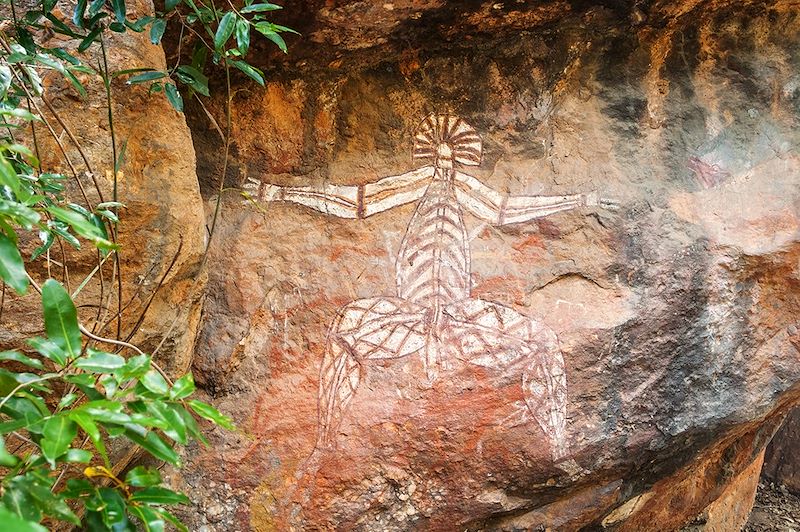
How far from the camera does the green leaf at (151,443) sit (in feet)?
3.82

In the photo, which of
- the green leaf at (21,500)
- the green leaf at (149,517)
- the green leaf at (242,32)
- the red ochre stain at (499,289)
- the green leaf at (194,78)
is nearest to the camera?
the green leaf at (21,500)

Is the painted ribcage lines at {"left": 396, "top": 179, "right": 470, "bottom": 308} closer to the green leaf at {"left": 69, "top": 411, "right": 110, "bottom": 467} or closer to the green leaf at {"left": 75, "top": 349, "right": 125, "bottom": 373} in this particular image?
the green leaf at {"left": 75, "top": 349, "right": 125, "bottom": 373}

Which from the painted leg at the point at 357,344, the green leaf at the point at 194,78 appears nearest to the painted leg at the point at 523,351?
the painted leg at the point at 357,344

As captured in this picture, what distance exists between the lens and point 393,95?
2.96 meters

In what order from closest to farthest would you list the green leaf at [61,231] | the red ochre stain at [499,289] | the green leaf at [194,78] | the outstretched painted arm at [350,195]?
1. the green leaf at [61,231]
2. the green leaf at [194,78]
3. the red ochre stain at [499,289]
4. the outstretched painted arm at [350,195]

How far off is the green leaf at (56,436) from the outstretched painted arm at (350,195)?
1.86 meters

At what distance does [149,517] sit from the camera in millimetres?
1159

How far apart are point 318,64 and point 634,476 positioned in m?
1.92

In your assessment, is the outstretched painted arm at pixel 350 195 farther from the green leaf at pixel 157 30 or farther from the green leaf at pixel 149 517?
the green leaf at pixel 149 517

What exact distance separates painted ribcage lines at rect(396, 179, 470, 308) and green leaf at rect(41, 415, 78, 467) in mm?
1771

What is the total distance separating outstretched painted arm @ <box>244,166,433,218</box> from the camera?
288 cm

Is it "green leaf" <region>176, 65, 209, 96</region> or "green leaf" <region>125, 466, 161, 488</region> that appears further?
"green leaf" <region>176, 65, 209, 96</region>

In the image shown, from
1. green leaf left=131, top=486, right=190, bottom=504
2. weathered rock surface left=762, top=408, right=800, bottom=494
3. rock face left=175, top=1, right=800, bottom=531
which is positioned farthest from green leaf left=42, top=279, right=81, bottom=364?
weathered rock surface left=762, top=408, right=800, bottom=494

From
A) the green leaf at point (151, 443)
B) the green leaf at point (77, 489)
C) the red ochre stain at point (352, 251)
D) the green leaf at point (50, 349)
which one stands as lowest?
the green leaf at point (77, 489)
